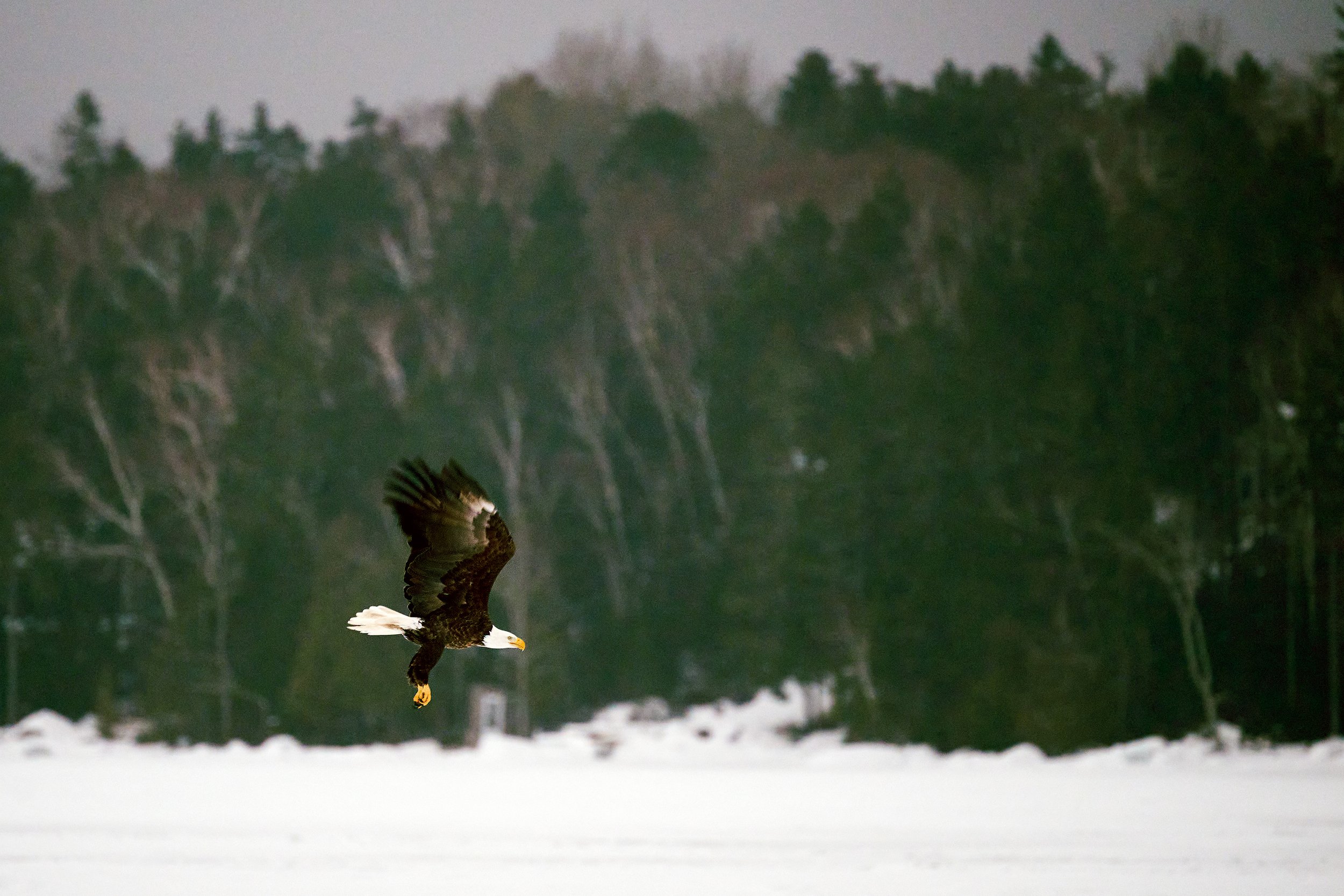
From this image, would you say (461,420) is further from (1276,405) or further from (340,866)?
(340,866)

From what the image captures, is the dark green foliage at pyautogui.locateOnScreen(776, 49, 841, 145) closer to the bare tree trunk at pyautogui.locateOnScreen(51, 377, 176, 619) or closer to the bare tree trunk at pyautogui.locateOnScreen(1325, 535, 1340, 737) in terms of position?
the bare tree trunk at pyautogui.locateOnScreen(51, 377, 176, 619)

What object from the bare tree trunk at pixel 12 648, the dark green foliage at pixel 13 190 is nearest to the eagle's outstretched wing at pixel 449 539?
the bare tree trunk at pixel 12 648

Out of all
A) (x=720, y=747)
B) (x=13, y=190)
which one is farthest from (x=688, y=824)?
(x=13, y=190)

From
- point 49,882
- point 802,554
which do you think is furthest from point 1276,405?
point 49,882

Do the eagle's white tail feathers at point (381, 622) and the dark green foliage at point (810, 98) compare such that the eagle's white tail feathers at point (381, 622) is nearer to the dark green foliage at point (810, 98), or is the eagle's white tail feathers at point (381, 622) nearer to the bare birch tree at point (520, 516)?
the bare birch tree at point (520, 516)

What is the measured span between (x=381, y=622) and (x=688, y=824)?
31.4ft

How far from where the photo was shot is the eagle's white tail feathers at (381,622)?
27.7 ft

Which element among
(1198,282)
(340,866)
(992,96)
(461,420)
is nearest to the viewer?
(340,866)

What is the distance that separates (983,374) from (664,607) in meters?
8.00

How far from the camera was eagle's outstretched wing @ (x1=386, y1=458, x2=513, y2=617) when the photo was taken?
28.4ft

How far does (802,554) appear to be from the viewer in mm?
31719

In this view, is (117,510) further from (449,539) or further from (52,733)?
(449,539)

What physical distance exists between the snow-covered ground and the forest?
2542 millimetres

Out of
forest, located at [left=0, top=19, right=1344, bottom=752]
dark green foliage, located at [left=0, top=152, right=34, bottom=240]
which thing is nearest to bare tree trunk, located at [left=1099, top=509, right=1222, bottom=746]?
forest, located at [left=0, top=19, right=1344, bottom=752]
